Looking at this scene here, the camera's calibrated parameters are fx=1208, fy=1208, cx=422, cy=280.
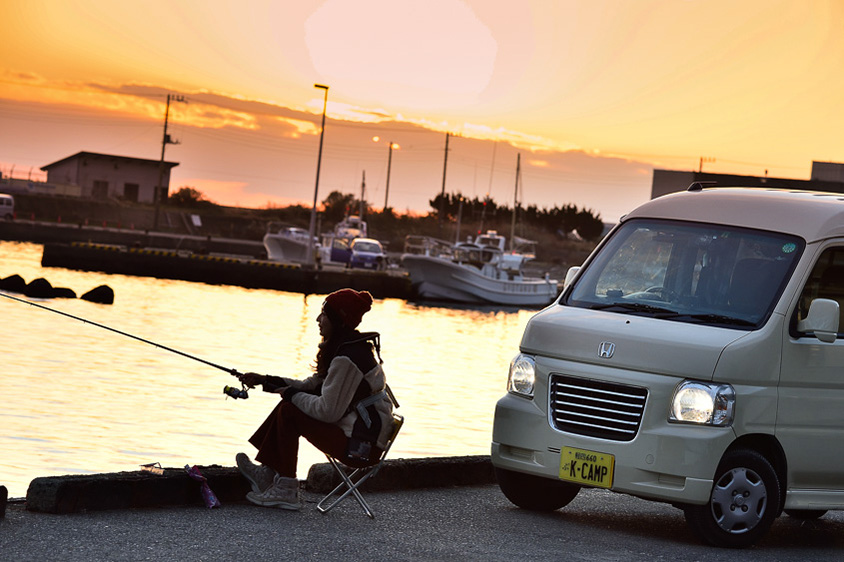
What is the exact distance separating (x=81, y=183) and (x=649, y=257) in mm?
117309

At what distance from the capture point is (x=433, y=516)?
8.66 meters

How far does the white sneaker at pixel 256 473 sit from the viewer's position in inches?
323

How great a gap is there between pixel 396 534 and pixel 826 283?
3.68 meters

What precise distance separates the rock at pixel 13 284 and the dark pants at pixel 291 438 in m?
42.4

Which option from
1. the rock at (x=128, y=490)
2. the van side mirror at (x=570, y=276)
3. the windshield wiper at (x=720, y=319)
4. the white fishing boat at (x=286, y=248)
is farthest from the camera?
the white fishing boat at (x=286, y=248)

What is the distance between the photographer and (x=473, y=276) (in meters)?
68.7

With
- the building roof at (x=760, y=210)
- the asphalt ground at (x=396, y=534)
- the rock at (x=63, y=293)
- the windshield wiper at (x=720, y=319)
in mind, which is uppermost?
the building roof at (x=760, y=210)

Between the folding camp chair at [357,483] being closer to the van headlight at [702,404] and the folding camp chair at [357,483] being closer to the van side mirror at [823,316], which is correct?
the van headlight at [702,404]

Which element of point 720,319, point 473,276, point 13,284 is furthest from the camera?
point 473,276

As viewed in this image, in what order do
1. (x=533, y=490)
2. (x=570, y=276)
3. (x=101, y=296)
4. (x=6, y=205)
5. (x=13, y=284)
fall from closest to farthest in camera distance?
(x=533, y=490) → (x=570, y=276) → (x=13, y=284) → (x=101, y=296) → (x=6, y=205)

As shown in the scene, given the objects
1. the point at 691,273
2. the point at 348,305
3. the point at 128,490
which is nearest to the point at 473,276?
the point at 691,273

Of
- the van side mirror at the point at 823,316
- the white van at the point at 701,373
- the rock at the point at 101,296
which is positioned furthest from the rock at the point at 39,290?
the van side mirror at the point at 823,316

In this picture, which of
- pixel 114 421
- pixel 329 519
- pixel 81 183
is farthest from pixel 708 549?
pixel 81 183

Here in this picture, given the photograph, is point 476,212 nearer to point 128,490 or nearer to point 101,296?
point 101,296
